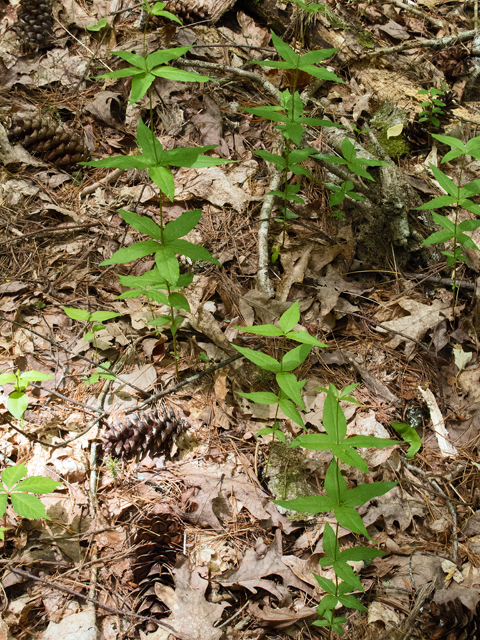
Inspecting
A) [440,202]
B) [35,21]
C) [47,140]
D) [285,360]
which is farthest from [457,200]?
[35,21]

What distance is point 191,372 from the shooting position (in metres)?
2.46

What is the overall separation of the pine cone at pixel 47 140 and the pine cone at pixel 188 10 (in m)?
1.57

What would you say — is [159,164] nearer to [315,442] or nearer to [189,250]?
[189,250]

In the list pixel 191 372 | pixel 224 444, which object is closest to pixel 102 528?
pixel 224 444

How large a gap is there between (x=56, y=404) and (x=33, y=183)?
1.79m

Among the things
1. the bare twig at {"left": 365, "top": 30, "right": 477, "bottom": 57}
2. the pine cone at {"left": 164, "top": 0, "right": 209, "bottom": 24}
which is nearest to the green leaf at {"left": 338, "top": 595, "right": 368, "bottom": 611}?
the pine cone at {"left": 164, "top": 0, "right": 209, "bottom": 24}

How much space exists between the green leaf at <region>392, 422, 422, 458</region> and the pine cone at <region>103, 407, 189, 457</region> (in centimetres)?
117

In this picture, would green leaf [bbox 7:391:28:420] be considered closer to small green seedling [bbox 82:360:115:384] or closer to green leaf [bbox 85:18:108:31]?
small green seedling [bbox 82:360:115:384]

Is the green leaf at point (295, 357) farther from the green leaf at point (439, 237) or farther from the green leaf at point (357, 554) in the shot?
the green leaf at point (439, 237)

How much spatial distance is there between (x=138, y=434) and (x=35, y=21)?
3817 millimetres

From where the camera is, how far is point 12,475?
67.6 inches

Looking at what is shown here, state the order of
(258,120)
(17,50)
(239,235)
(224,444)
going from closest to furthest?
(224,444), (239,235), (258,120), (17,50)

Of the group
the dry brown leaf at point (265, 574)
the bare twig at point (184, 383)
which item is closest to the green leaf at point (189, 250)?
the bare twig at point (184, 383)

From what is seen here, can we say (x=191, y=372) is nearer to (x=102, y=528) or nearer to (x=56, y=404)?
(x=56, y=404)
